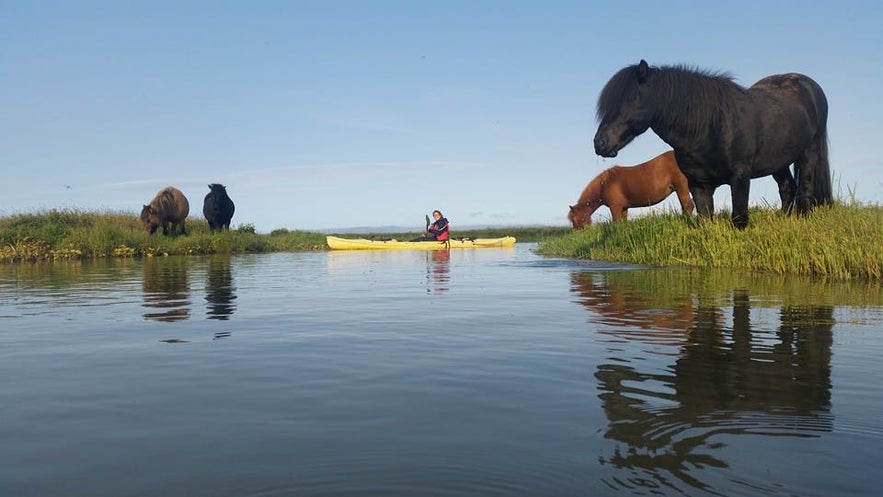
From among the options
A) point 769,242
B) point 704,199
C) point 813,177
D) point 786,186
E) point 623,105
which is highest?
point 623,105

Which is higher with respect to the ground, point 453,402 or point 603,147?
point 603,147

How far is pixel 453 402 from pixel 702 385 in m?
1.06

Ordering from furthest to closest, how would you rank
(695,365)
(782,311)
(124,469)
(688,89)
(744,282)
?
(688,89), (744,282), (782,311), (695,365), (124,469)

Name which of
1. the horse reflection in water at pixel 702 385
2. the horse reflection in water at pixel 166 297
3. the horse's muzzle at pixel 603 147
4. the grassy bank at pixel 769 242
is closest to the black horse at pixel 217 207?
the horse reflection in water at pixel 166 297

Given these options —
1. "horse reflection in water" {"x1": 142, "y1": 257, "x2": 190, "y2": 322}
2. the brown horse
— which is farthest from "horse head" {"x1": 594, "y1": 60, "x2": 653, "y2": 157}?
the brown horse

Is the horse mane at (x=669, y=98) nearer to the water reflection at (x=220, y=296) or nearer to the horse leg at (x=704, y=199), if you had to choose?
the horse leg at (x=704, y=199)

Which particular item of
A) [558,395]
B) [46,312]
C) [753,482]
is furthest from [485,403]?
[46,312]

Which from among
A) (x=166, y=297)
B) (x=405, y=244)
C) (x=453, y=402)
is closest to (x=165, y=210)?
(x=405, y=244)

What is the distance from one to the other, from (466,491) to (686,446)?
74 centimetres

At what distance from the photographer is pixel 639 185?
20.2 metres

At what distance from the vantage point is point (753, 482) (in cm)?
178

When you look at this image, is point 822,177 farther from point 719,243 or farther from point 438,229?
point 438,229

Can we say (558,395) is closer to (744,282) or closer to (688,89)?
(744,282)

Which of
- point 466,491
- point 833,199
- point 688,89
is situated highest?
point 688,89
